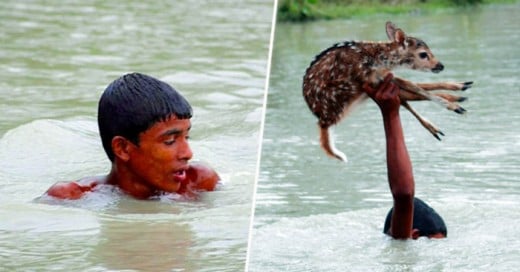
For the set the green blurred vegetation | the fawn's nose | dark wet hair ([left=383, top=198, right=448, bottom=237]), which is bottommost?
the green blurred vegetation

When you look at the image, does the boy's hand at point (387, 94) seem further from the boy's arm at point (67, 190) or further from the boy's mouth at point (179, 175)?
the boy's arm at point (67, 190)

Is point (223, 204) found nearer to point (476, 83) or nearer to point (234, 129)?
point (234, 129)

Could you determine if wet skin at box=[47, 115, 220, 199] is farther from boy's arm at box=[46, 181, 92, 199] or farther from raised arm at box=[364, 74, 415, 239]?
raised arm at box=[364, 74, 415, 239]

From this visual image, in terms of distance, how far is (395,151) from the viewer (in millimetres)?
4062

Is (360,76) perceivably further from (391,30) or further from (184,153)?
(184,153)

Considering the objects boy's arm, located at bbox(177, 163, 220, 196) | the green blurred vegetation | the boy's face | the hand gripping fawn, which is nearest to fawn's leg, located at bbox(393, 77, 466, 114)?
the hand gripping fawn

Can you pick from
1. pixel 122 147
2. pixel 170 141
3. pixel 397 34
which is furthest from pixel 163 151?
pixel 397 34

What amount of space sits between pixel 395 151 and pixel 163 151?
2.60 ft

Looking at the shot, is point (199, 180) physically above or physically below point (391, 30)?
below

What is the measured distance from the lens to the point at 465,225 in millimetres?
4320

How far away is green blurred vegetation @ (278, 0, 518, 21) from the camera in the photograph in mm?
7043

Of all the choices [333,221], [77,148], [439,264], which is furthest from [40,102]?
[439,264]

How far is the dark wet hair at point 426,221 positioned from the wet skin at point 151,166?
0.71 meters

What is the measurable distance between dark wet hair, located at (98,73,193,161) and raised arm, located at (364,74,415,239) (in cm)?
70
